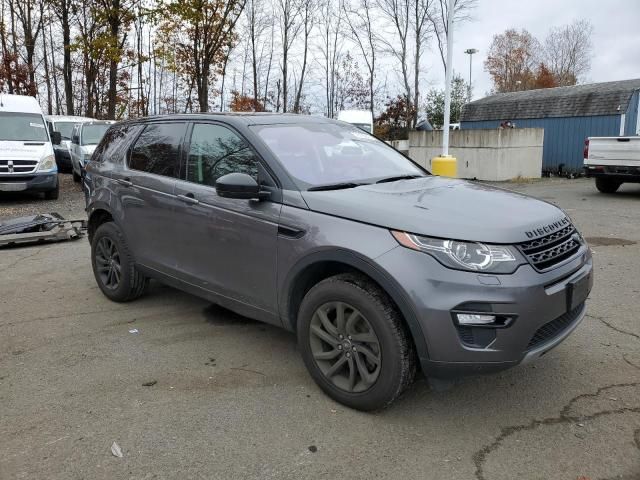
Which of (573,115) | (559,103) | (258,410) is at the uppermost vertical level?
(559,103)

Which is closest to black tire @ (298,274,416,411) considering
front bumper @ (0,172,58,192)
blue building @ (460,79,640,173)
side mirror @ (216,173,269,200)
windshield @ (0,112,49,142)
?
side mirror @ (216,173,269,200)

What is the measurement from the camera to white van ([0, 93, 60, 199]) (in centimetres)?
1199

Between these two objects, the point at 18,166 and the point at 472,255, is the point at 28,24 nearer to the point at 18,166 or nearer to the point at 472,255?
the point at 18,166

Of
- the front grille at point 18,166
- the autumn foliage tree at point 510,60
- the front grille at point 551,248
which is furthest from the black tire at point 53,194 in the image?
the autumn foliage tree at point 510,60

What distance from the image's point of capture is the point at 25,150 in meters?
12.3

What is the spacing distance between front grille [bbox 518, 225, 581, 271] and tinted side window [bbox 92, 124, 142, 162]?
366 centimetres

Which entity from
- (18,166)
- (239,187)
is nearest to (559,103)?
(18,166)

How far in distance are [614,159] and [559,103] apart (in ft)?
32.7

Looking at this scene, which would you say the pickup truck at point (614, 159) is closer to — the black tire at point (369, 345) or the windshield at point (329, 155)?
the windshield at point (329, 155)

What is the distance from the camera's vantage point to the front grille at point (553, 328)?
9.37ft

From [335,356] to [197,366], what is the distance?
1.13 meters

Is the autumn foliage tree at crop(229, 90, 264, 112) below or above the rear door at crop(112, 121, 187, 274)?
above

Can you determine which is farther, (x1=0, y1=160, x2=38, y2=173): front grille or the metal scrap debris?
(x1=0, y1=160, x2=38, y2=173): front grille

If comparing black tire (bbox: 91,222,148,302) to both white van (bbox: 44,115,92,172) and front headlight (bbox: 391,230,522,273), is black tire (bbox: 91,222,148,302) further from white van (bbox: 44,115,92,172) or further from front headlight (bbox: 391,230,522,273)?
white van (bbox: 44,115,92,172)
